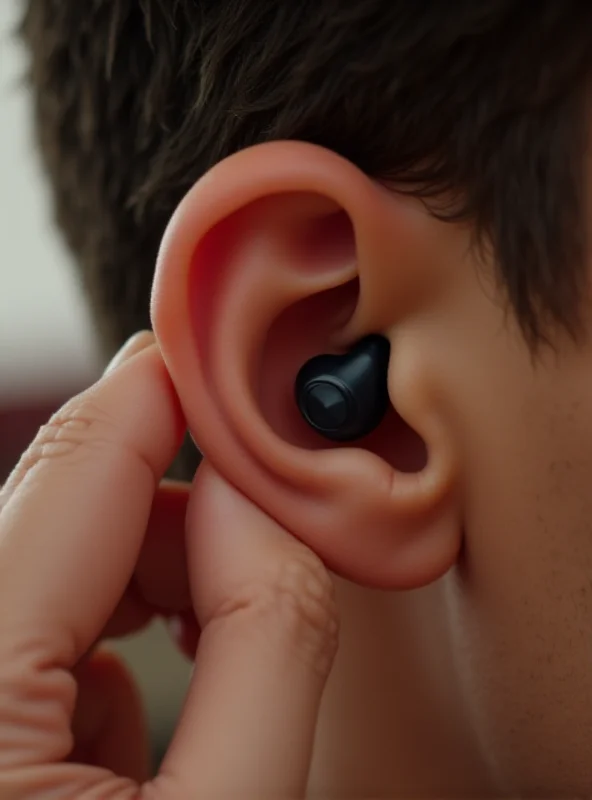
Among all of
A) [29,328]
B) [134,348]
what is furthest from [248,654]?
[29,328]

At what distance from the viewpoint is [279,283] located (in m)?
0.67

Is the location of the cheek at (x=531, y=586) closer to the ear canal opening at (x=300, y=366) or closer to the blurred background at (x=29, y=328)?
the ear canal opening at (x=300, y=366)

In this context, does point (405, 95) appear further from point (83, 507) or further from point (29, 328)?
point (29, 328)

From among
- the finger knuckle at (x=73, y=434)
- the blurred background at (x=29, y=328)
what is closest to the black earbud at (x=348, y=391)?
the finger knuckle at (x=73, y=434)

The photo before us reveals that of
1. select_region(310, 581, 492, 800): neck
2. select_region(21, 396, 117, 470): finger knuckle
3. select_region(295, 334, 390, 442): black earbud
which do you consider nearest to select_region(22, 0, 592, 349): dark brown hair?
Result: select_region(295, 334, 390, 442): black earbud

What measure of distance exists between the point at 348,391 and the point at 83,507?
0.20 m

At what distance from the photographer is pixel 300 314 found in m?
0.71

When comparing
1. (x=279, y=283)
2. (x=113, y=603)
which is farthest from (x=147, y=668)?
(x=279, y=283)

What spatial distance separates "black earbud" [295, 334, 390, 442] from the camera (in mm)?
671

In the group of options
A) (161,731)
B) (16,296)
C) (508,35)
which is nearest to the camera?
(508,35)

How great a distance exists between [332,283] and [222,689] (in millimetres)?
288

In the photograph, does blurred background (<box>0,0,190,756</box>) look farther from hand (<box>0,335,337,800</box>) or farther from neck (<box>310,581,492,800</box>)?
hand (<box>0,335,337,800</box>)

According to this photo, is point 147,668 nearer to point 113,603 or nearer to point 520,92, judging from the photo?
point 113,603

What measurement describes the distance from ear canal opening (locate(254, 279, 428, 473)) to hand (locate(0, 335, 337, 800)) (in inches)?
2.6
